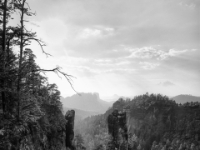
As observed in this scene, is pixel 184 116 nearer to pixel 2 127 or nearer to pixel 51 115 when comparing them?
pixel 51 115

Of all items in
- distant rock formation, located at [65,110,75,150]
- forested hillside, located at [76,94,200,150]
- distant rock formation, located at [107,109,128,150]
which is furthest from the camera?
forested hillside, located at [76,94,200,150]

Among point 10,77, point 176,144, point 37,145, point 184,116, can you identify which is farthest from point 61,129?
point 184,116

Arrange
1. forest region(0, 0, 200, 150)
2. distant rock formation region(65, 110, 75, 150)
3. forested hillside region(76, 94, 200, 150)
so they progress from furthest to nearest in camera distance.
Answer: forested hillside region(76, 94, 200, 150) → distant rock formation region(65, 110, 75, 150) → forest region(0, 0, 200, 150)

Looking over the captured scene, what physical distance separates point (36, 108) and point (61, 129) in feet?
57.7

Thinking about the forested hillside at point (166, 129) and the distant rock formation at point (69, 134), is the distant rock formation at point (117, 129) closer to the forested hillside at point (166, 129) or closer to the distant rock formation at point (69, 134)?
the distant rock formation at point (69, 134)

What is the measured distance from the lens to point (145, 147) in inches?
5842

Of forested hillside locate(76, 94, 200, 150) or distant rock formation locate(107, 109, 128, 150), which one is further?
forested hillside locate(76, 94, 200, 150)

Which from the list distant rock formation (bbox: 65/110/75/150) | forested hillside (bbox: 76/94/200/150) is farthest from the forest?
forested hillside (bbox: 76/94/200/150)

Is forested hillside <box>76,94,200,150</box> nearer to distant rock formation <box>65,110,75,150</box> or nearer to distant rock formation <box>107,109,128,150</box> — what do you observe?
distant rock formation <box>65,110,75,150</box>

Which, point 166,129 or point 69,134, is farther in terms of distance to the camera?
point 166,129

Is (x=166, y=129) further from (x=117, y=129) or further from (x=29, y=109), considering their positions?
(x=29, y=109)

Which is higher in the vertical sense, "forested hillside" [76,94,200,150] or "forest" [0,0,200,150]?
"forest" [0,0,200,150]

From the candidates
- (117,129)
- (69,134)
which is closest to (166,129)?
(117,129)

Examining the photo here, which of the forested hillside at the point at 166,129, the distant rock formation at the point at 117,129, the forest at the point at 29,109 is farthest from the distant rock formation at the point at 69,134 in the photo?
the forested hillside at the point at 166,129
